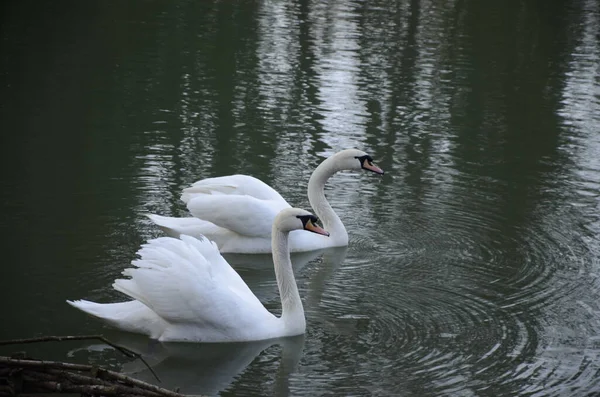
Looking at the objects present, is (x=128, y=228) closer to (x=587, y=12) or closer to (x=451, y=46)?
(x=451, y=46)

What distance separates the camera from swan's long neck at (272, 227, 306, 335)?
8.00 m

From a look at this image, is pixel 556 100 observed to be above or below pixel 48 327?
below

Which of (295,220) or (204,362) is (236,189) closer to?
(295,220)

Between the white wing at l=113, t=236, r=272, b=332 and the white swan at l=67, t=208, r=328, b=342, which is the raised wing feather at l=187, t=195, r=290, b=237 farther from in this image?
the white wing at l=113, t=236, r=272, b=332

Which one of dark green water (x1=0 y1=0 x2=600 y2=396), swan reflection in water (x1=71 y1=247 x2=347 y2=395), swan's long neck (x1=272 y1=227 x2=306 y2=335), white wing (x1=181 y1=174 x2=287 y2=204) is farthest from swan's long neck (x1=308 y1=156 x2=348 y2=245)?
swan's long neck (x1=272 y1=227 x2=306 y2=335)

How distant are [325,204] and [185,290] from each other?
3547mm

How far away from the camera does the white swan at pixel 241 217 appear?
32.7 feet

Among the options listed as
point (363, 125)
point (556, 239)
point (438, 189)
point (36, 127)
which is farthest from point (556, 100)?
point (36, 127)

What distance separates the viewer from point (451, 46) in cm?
2245

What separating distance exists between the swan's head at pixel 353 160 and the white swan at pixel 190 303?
2.87 m

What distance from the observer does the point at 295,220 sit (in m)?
8.27

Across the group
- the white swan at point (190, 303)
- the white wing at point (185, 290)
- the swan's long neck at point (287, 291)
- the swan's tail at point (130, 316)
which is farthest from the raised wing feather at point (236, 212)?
the swan's tail at point (130, 316)

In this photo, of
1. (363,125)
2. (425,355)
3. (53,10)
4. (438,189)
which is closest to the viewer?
(425,355)

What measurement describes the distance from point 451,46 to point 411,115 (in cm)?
695
